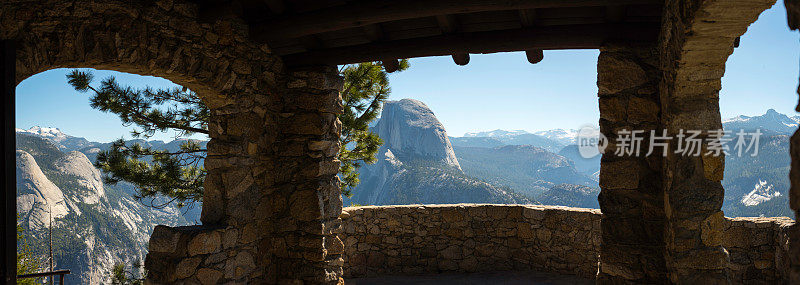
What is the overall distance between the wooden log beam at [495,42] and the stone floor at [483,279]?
3.20 metres

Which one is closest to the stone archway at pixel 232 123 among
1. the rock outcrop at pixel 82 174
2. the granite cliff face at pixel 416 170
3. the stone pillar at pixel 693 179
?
the stone pillar at pixel 693 179

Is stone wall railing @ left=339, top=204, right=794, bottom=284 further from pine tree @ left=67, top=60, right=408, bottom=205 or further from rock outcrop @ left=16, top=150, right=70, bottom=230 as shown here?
rock outcrop @ left=16, top=150, right=70, bottom=230

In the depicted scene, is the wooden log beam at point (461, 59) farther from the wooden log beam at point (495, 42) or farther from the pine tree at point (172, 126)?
the pine tree at point (172, 126)

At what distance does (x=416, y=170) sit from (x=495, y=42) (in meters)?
40.1

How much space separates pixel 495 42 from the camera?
3.19 m

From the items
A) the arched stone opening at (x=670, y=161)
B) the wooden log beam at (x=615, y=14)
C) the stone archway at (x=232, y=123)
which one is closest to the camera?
the arched stone opening at (x=670, y=161)

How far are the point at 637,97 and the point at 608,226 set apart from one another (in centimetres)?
91

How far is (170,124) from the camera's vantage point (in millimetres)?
6285

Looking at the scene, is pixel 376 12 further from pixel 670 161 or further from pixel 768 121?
pixel 768 121

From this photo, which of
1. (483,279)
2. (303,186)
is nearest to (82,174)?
(483,279)

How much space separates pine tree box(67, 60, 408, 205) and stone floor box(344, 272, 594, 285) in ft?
7.45

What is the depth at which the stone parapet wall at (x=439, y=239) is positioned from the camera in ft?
19.6

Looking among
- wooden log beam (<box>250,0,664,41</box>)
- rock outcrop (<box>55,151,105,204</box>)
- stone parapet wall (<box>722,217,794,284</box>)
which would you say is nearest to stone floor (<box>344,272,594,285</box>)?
stone parapet wall (<box>722,217,794,284</box>)

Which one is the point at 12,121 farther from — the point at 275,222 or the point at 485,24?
the point at 485,24
